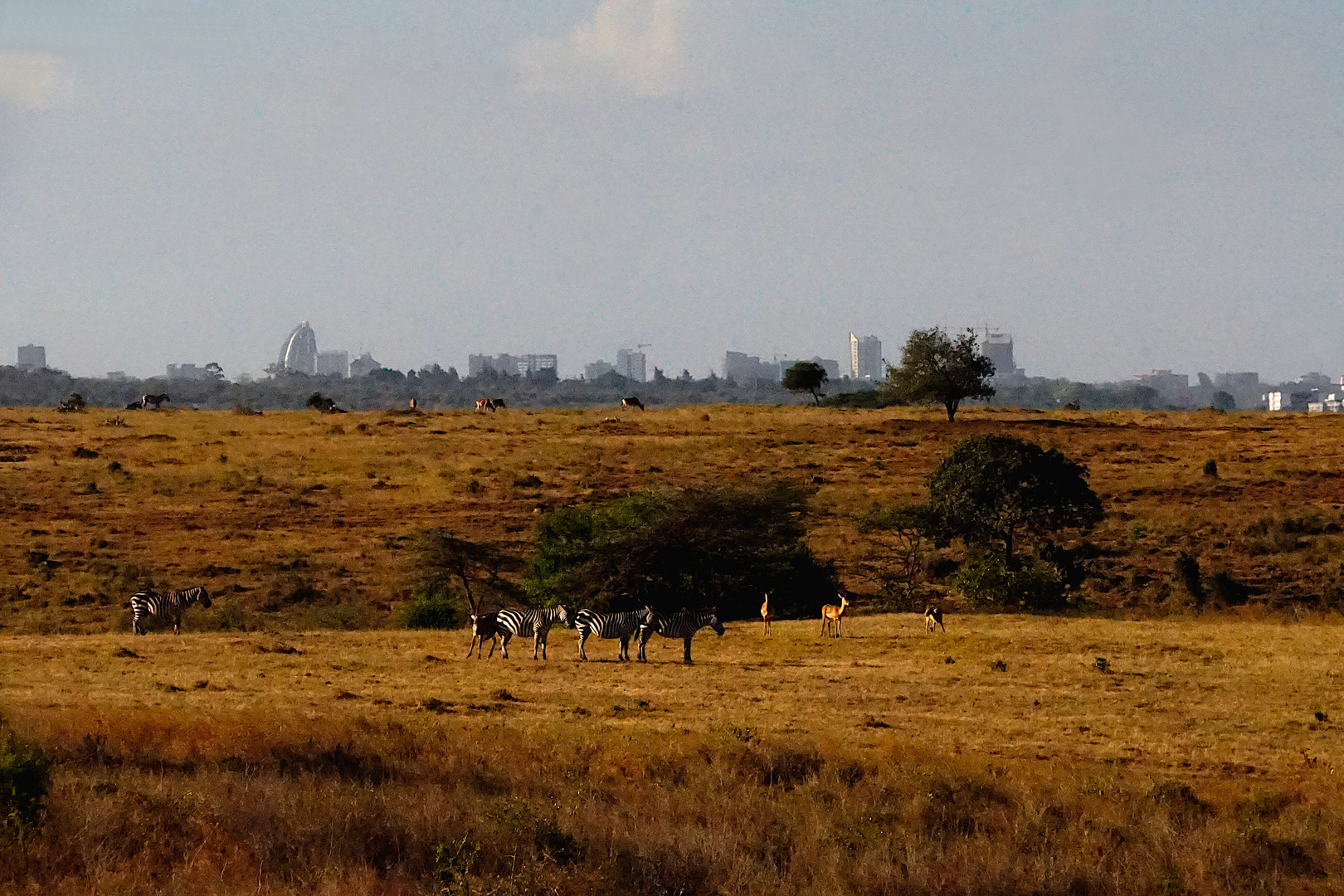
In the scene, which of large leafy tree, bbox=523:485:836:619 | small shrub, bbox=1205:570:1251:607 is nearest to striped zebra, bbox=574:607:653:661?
large leafy tree, bbox=523:485:836:619

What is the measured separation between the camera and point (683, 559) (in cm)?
3572

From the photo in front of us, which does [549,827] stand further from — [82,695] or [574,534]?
→ [574,534]

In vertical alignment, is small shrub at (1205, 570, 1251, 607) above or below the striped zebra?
below

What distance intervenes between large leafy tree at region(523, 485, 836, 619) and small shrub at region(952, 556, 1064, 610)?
178 inches

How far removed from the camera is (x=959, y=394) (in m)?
79.1

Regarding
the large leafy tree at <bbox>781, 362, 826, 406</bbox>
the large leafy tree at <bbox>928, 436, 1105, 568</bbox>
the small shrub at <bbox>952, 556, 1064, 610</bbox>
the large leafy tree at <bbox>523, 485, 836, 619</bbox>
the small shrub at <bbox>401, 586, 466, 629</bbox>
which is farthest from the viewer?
the large leafy tree at <bbox>781, 362, 826, 406</bbox>

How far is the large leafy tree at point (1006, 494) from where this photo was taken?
1513 inches

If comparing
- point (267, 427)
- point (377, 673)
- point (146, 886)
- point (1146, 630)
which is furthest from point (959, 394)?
point (146, 886)

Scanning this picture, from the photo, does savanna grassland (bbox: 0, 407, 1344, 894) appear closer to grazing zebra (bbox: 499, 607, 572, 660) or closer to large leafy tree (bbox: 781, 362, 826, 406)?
grazing zebra (bbox: 499, 607, 572, 660)

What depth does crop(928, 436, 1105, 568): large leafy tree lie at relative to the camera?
126 feet

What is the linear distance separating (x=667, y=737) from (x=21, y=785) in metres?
7.57

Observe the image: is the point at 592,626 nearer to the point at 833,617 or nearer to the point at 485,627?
the point at 485,627

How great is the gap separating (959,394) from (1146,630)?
51.7 metres

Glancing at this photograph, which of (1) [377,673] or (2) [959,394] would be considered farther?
(2) [959,394]
